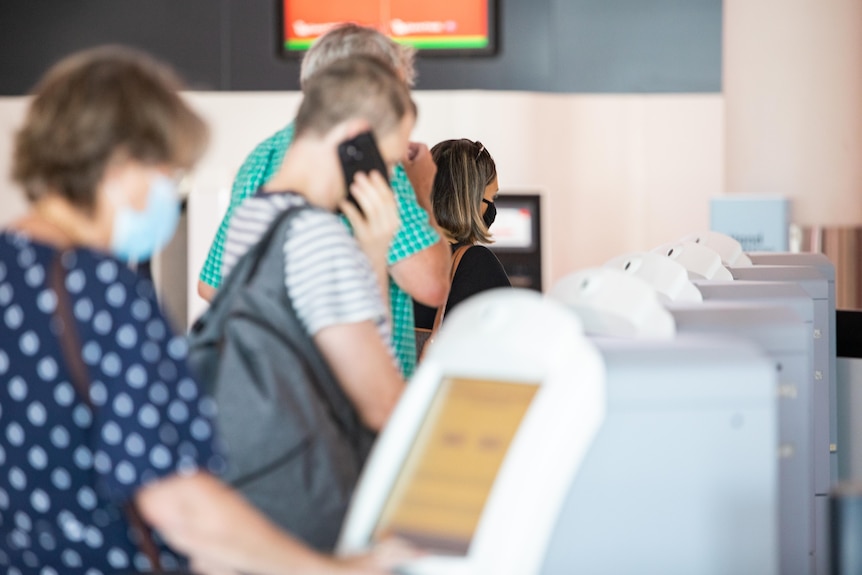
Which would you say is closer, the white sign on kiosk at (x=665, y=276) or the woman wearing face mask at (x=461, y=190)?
the white sign on kiosk at (x=665, y=276)

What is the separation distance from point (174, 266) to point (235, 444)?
238 inches

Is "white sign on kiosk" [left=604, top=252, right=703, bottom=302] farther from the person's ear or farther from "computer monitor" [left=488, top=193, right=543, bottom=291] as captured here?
"computer monitor" [left=488, top=193, right=543, bottom=291]

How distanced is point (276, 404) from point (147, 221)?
1.00 ft

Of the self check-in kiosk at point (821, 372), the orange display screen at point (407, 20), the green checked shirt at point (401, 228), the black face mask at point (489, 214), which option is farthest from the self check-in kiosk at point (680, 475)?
the orange display screen at point (407, 20)

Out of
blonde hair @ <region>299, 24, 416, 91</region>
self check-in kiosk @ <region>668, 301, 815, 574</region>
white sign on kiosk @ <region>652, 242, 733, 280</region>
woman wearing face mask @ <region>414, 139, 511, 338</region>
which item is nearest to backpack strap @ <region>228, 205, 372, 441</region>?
self check-in kiosk @ <region>668, 301, 815, 574</region>

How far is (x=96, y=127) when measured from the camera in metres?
1.40

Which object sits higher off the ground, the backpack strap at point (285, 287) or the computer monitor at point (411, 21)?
the computer monitor at point (411, 21)

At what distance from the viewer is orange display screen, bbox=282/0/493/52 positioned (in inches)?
307

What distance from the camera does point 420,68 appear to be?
313 inches

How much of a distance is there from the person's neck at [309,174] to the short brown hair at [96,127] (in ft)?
1.21

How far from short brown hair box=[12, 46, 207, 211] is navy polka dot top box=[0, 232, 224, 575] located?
0.09 meters

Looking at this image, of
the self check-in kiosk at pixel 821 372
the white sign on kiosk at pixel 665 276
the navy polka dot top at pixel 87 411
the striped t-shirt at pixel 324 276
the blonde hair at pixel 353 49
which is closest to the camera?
the navy polka dot top at pixel 87 411

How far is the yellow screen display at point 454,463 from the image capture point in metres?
1.47

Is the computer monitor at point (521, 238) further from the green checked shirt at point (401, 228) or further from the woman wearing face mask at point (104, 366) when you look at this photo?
the woman wearing face mask at point (104, 366)
